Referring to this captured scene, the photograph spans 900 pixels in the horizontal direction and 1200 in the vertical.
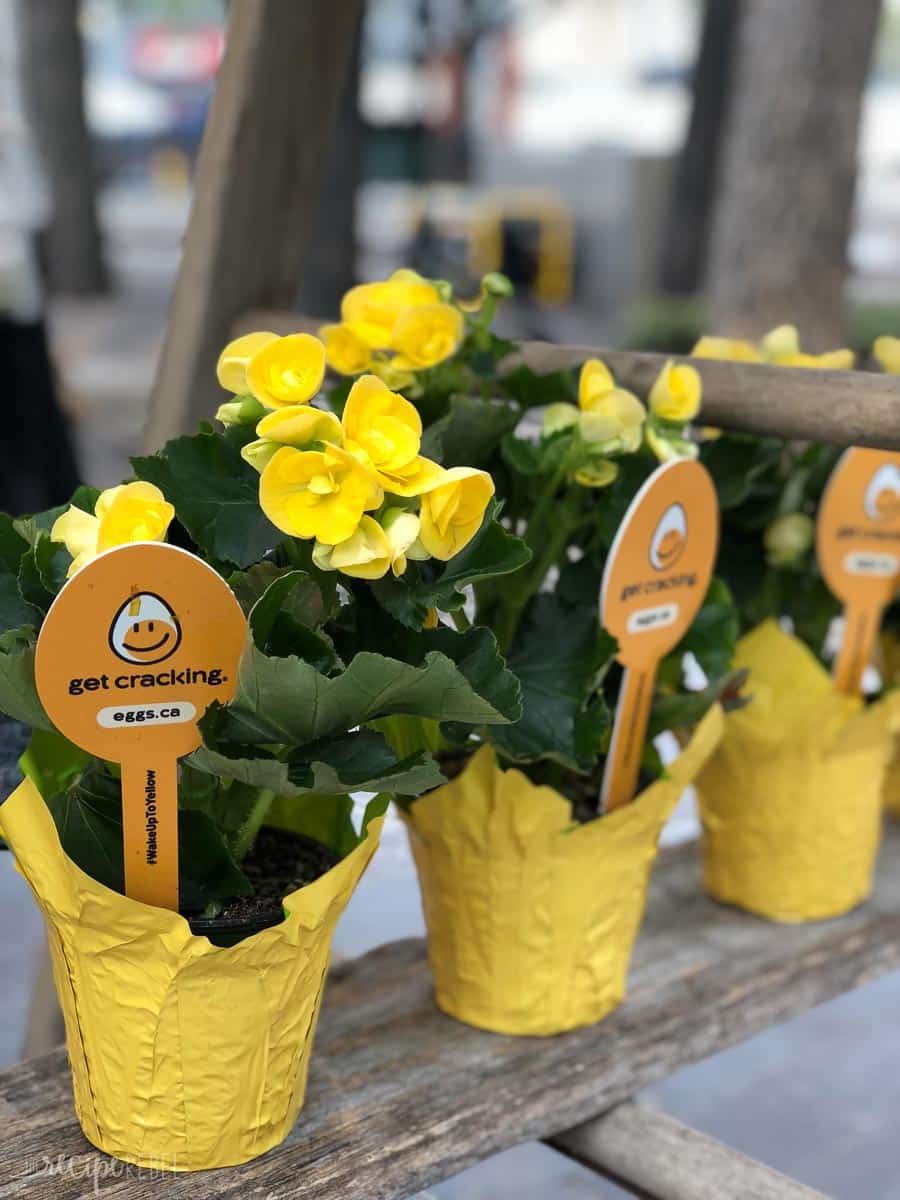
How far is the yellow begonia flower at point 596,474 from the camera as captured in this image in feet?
3.07

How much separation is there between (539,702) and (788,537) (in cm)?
35

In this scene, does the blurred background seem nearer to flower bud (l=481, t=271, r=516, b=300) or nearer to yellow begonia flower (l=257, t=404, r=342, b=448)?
flower bud (l=481, t=271, r=516, b=300)

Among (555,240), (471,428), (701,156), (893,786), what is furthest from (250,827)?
(555,240)

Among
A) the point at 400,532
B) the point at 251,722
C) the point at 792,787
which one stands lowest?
the point at 792,787

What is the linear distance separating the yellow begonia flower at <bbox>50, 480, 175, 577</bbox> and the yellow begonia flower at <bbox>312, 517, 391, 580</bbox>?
3.3 inches

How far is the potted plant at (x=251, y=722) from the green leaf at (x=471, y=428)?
14cm

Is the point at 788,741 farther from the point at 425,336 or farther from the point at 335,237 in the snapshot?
the point at 335,237

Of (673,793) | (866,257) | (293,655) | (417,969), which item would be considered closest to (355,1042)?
(417,969)

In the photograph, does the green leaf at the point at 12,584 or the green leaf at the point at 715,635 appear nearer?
the green leaf at the point at 12,584

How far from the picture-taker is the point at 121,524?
28.5 inches

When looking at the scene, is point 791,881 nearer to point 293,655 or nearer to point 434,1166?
point 434,1166

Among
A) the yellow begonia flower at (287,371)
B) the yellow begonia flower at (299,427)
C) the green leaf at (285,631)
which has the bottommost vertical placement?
the green leaf at (285,631)

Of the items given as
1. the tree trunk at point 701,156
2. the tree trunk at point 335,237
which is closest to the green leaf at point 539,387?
the tree trunk at point 335,237

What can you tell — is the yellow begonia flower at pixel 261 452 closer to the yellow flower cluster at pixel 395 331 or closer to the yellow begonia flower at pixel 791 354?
the yellow flower cluster at pixel 395 331
